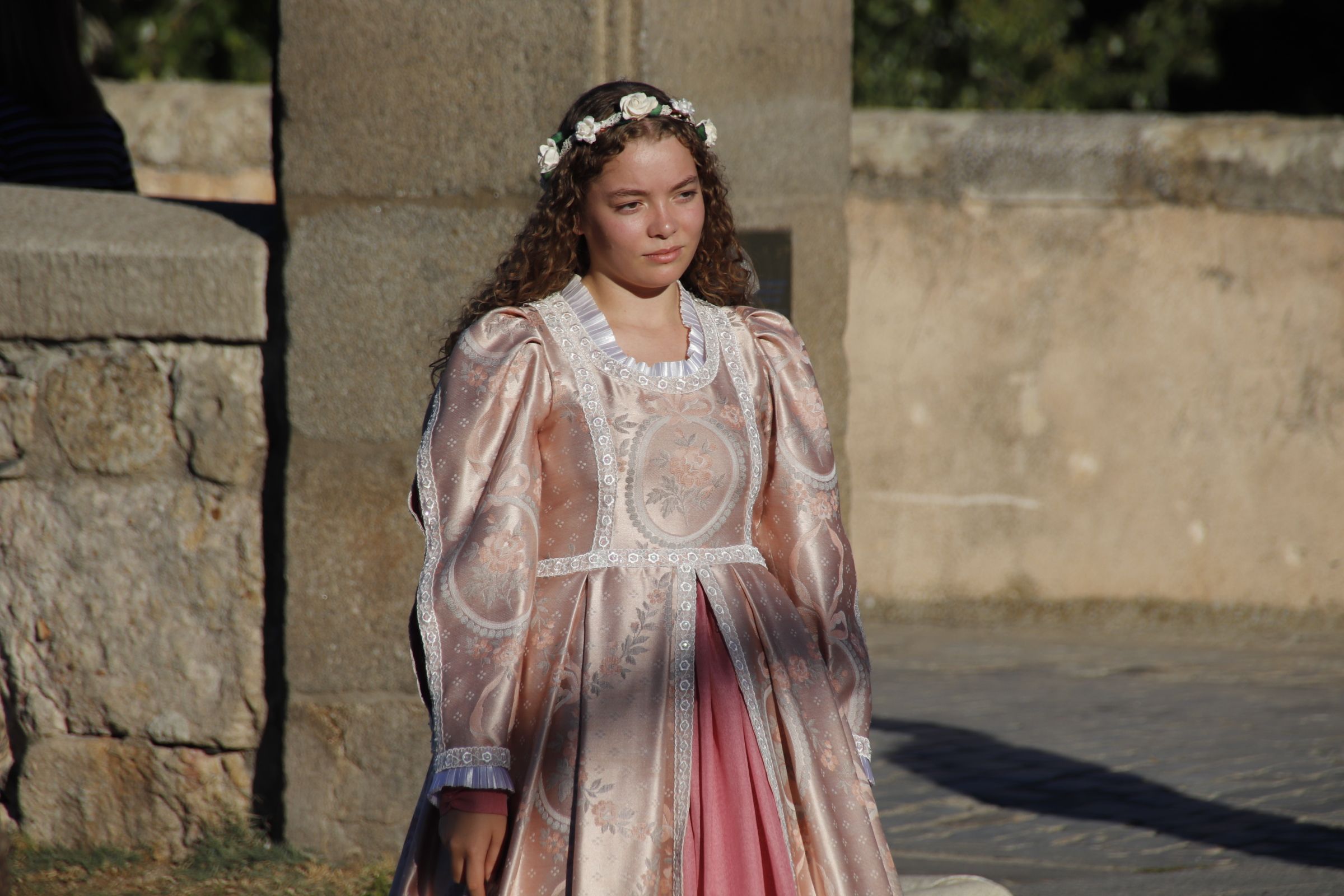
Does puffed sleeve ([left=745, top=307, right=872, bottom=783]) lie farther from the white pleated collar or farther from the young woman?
the white pleated collar

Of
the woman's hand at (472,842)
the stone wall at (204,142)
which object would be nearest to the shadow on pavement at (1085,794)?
the woman's hand at (472,842)

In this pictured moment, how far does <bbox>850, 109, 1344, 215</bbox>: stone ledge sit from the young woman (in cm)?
391

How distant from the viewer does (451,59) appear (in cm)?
336

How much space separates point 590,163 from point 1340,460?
4635 mm

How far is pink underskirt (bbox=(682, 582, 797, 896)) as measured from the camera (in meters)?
2.15

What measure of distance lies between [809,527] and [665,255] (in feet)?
1.50

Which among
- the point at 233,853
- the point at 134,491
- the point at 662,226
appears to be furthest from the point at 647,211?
the point at 233,853

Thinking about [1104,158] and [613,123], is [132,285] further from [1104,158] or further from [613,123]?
[1104,158]

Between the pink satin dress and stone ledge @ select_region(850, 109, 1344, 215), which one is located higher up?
stone ledge @ select_region(850, 109, 1344, 215)

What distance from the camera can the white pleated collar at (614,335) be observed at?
90.6 inches

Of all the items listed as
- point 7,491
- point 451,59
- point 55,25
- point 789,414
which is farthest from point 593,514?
point 55,25

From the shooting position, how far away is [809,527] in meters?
2.35

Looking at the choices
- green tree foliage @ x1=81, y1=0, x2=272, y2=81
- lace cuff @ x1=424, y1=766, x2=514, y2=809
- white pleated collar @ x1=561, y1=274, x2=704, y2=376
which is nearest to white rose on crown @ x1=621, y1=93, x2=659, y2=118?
white pleated collar @ x1=561, y1=274, x2=704, y2=376

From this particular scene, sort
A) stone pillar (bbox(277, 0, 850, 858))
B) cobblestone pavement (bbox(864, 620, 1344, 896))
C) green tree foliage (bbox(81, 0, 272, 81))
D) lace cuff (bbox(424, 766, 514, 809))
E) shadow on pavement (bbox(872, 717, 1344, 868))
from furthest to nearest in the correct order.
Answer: green tree foliage (bbox(81, 0, 272, 81)) < shadow on pavement (bbox(872, 717, 1344, 868)) < cobblestone pavement (bbox(864, 620, 1344, 896)) < stone pillar (bbox(277, 0, 850, 858)) < lace cuff (bbox(424, 766, 514, 809))
